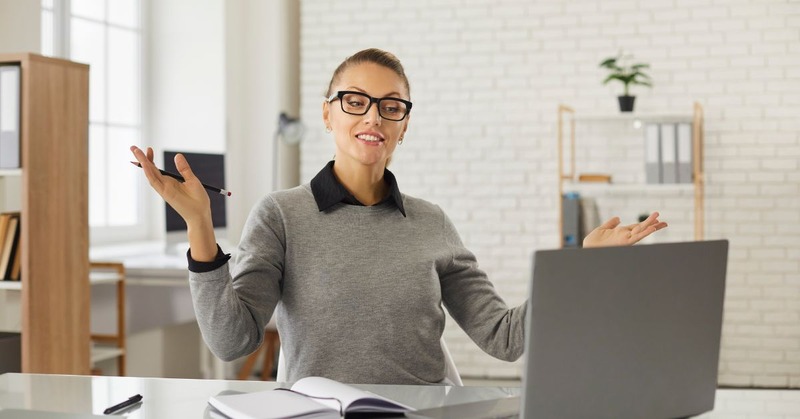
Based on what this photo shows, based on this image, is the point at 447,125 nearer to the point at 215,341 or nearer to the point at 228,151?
the point at 228,151

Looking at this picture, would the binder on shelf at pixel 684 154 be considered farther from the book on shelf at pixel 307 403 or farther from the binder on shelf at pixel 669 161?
the book on shelf at pixel 307 403

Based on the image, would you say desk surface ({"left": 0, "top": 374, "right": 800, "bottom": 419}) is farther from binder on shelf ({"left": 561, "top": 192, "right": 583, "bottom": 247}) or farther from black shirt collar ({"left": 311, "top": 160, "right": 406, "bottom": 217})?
binder on shelf ({"left": 561, "top": 192, "right": 583, "bottom": 247})

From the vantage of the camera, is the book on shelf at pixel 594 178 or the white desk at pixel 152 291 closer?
the white desk at pixel 152 291

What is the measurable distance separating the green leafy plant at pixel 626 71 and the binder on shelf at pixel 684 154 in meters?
0.33

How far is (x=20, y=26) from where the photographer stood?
12.9 feet

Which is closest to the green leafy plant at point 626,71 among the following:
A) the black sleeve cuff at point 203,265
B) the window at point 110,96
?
the window at point 110,96

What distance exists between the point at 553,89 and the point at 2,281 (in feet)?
11.2

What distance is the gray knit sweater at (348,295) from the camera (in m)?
1.93

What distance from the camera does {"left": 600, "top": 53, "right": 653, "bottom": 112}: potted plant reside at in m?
5.21

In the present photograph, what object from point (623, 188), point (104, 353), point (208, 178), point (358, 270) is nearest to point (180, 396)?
point (358, 270)

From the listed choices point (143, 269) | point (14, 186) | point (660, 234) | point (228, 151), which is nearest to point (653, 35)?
point (660, 234)

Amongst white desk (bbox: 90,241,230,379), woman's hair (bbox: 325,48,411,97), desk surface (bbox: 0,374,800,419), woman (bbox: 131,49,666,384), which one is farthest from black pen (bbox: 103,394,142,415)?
white desk (bbox: 90,241,230,379)

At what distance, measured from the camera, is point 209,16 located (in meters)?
5.53

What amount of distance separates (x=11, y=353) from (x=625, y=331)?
2651mm
